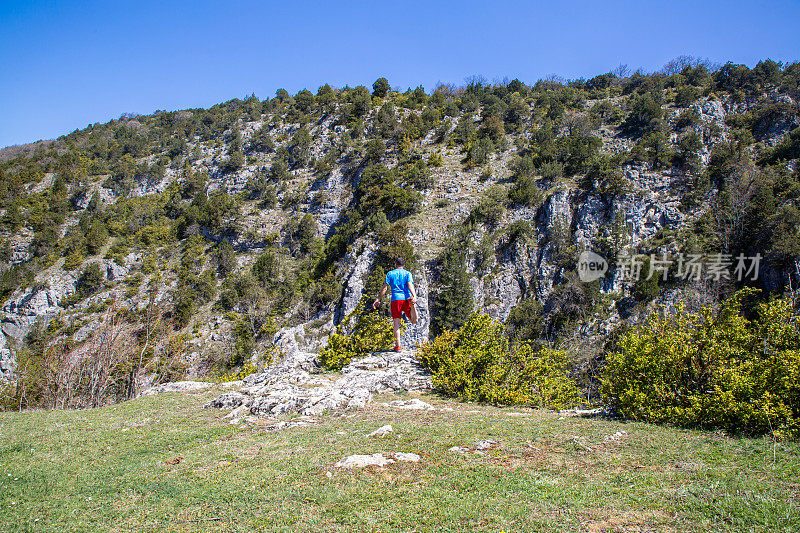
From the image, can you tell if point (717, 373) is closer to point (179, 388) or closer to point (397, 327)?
point (397, 327)

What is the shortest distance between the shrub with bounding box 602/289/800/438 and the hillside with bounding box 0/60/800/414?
58.8 ft

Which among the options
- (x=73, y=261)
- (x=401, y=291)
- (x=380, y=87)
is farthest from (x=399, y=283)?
(x=380, y=87)

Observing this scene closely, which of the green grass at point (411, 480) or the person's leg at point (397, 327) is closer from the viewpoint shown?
the green grass at point (411, 480)

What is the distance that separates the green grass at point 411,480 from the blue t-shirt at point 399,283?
3326 millimetres

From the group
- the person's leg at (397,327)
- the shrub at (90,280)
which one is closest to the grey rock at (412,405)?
the person's leg at (397,327)

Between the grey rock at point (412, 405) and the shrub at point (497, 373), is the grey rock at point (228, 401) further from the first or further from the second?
the shrub at point (497, 373)

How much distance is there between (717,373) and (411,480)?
4182 millimetres

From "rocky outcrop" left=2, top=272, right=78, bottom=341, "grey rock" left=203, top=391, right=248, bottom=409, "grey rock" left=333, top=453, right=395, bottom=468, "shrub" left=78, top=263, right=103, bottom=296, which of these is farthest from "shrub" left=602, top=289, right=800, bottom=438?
"rocky outcrop" left=2, top=272, right=78, bottom=341

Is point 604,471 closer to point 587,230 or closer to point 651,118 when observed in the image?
point 587,230

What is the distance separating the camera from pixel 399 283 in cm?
869

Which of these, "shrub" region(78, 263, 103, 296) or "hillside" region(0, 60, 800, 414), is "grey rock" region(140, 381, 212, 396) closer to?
"hillside" region(0, 60, 800, 414)

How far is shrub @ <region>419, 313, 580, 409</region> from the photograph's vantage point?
7297mm

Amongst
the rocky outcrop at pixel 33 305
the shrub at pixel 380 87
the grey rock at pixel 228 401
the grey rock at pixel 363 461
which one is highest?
the shrub at pixel 380 87

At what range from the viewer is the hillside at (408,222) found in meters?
29.2
